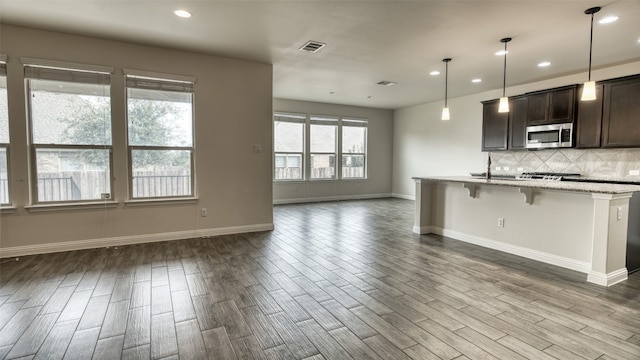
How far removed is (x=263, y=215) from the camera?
207 inches

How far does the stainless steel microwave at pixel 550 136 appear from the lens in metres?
5.38

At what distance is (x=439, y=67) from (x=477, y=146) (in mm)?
2911

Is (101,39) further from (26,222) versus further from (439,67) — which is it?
(439,67)

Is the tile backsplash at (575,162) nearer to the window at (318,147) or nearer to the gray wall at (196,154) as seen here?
the window at (318,147)

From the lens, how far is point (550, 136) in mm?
5629

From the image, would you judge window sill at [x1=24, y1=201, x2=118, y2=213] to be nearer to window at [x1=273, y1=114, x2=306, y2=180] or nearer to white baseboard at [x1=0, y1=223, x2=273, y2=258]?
white baseboard at [x1=0, y1=223, x2=273, y2=258]

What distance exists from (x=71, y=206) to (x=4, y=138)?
1046mm

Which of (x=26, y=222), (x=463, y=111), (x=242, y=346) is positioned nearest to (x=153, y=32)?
(x=26, y=222)

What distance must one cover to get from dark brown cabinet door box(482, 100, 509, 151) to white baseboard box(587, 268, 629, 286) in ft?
12.1

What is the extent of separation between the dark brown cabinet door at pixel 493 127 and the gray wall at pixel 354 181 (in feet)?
10.7

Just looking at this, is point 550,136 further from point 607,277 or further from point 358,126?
point 358,126

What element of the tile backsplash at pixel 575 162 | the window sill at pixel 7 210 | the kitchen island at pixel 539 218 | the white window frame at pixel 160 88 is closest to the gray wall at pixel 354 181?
the tile backsplash at pixel 575 162

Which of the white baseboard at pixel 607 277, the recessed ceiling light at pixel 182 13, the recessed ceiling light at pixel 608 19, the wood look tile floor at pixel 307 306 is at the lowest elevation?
the wood look tile floor at pixel 307 306

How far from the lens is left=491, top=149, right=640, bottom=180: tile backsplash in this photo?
16.4ft
